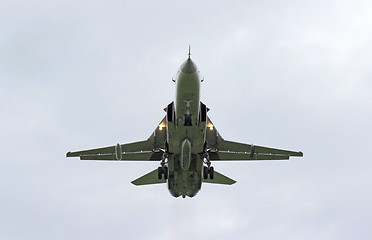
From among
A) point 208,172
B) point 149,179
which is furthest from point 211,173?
point 149,179

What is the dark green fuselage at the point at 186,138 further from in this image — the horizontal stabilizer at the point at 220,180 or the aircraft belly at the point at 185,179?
the horizontal stabilizer at the point at 220,180

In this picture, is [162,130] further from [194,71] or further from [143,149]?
[194,71]

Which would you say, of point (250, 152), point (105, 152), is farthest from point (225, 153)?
point (105, 152)

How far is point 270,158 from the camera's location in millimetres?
55094

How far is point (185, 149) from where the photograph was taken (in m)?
48.2

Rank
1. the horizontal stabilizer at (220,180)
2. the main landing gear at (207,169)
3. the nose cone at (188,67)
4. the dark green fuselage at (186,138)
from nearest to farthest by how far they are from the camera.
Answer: the nose cone at (188,67) < the dark green fuselage at (186,138) < the main landing gear at (207,169) < the horizontal stabilizer at (220,180)

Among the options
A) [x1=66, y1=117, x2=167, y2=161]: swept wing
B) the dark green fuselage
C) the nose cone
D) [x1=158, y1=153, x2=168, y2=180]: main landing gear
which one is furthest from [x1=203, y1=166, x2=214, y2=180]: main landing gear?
the nose cone

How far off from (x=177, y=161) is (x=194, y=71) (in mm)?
10248

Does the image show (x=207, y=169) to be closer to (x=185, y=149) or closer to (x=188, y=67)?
(x=185, y=149)

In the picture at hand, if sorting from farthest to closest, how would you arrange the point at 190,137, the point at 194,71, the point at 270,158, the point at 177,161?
the point at 270,158, the point at 177,161, the point at 190,137, the point at 194,71

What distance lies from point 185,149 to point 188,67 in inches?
286

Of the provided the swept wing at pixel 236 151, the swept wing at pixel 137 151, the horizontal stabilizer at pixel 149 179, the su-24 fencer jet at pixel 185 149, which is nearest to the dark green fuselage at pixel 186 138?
the su-24 fencer jet at pixel 185 149

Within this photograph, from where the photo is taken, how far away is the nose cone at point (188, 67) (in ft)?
144

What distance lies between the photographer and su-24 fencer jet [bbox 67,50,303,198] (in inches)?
1774
